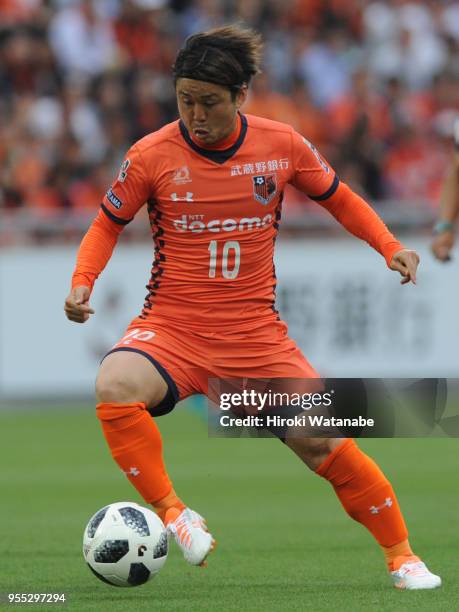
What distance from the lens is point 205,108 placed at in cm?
610

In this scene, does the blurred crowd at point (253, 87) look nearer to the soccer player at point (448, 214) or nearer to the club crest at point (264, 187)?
the soccer player at point (448, 214)

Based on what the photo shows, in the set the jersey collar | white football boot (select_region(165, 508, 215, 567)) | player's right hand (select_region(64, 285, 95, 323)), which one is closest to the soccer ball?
white football boot (select_region(165, 508, 215, 567))

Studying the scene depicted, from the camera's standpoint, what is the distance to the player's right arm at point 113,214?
6.20 metres

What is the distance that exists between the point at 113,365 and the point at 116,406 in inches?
7.0

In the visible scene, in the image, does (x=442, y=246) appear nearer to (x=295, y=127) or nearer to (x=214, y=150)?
(x=214, y=150)

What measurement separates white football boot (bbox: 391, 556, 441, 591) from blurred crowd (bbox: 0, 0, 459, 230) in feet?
31.9

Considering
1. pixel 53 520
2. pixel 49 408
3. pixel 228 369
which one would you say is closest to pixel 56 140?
pixel 49 408

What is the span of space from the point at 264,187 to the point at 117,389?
116 cm

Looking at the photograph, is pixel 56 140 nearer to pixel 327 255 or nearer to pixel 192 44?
pixel 327 255

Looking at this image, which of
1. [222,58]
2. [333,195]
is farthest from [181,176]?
[333,195]

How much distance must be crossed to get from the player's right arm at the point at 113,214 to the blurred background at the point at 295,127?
28.6 ft

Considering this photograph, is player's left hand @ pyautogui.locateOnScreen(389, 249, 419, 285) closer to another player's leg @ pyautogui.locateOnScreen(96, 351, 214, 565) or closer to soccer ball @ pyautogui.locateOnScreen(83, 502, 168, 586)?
another player's leg @ pyautogui.locateOnScreen(96, 351, 214, 565)

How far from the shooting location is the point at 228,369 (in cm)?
626

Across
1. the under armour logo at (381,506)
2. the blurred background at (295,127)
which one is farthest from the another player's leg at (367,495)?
the blurred background at (295,127)
